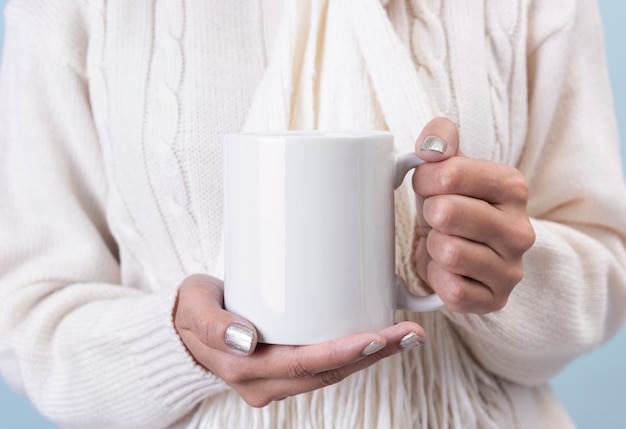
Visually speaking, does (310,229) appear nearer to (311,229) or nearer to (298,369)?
(311,229)

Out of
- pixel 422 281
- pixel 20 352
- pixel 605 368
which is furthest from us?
pixel 605 368

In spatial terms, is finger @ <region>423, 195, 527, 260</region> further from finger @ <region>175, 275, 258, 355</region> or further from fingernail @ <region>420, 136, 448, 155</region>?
finger @ <region>175, 275, 258, 355</region>

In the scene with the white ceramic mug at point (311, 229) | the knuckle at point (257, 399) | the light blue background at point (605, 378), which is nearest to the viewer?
the white ceramic mug at point (311, 229)

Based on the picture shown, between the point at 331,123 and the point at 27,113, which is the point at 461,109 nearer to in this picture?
the point at 331,123

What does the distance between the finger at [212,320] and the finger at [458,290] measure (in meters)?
0.14

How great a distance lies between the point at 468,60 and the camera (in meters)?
0.78

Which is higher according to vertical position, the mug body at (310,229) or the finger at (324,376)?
the mug body at (310,229)

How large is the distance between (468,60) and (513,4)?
0.27 ft

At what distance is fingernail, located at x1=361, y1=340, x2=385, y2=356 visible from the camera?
1.70 ft

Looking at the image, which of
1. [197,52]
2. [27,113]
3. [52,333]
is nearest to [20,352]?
[52,333]

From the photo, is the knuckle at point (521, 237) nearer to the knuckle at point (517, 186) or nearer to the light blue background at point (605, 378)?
the knuckle at point (517, 186)

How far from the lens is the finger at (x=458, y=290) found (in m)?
0.55

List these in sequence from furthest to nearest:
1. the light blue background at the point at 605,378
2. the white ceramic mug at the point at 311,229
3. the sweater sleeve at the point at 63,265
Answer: the light blue background at the point at 605,378
the sweater sleeve at the point at 63,265
the white ceramic mug at the point at 311,229

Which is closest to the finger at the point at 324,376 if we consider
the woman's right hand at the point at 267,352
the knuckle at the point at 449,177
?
the woman's right hand at the point at 267,352
